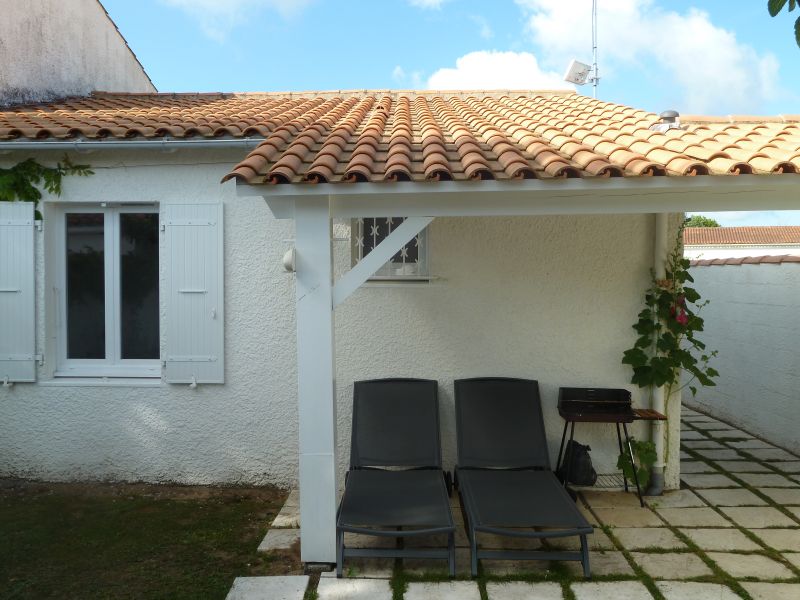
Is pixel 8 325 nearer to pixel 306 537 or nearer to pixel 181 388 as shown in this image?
pixel 181 388

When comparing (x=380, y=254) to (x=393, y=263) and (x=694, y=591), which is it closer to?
(x=393, y=263)

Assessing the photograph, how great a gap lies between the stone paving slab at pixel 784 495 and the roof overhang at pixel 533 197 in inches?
119

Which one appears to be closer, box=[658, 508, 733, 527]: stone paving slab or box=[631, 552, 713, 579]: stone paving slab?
box=[631, 552, 713, 579]: stone paving slab

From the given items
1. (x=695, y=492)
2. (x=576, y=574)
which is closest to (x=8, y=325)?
(x=576, y=574)

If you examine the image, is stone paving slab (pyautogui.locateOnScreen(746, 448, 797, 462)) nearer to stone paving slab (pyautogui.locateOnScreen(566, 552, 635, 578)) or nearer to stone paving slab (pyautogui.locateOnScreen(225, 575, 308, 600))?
stone paving slab (pyautogui.locateOnScreen(566, 552, 635, 578))

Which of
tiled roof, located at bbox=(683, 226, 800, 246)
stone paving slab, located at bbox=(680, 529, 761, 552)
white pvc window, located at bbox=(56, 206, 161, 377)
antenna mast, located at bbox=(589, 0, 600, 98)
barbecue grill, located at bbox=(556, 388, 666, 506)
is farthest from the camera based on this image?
tiled roof, located at bbox=(683, 226, 800, 246)

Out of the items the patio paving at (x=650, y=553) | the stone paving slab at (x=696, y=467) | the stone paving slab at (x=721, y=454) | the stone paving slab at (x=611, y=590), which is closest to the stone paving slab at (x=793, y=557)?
the patio paving at (x=650, y=553)

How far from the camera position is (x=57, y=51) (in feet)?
29.9

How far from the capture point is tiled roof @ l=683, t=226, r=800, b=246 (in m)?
28.0

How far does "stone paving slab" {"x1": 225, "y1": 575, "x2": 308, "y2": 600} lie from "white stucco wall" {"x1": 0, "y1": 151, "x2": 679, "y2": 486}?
1.99 meters

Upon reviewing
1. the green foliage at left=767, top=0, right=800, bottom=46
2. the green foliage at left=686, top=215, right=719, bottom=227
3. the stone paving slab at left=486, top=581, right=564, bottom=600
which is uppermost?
the green foliage at left=686, top=215, right=719, bottom=227

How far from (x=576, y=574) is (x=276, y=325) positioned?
363 centimetres

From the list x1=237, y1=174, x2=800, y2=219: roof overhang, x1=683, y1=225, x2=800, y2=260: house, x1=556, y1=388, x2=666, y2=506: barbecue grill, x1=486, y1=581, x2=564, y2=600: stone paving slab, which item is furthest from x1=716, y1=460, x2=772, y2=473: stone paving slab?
x1=683, y1=225, x2=800, y2=260: house

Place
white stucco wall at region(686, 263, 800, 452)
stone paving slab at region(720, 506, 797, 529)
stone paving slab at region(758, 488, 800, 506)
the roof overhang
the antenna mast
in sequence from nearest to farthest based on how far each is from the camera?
the roof overhang → stone paving slab at region(720, 506, 797, 529) → stone paving slab at region(758, 488, 800, 506) → white stucco wall at region(686, 263, 800, 452) → the antenna mast
